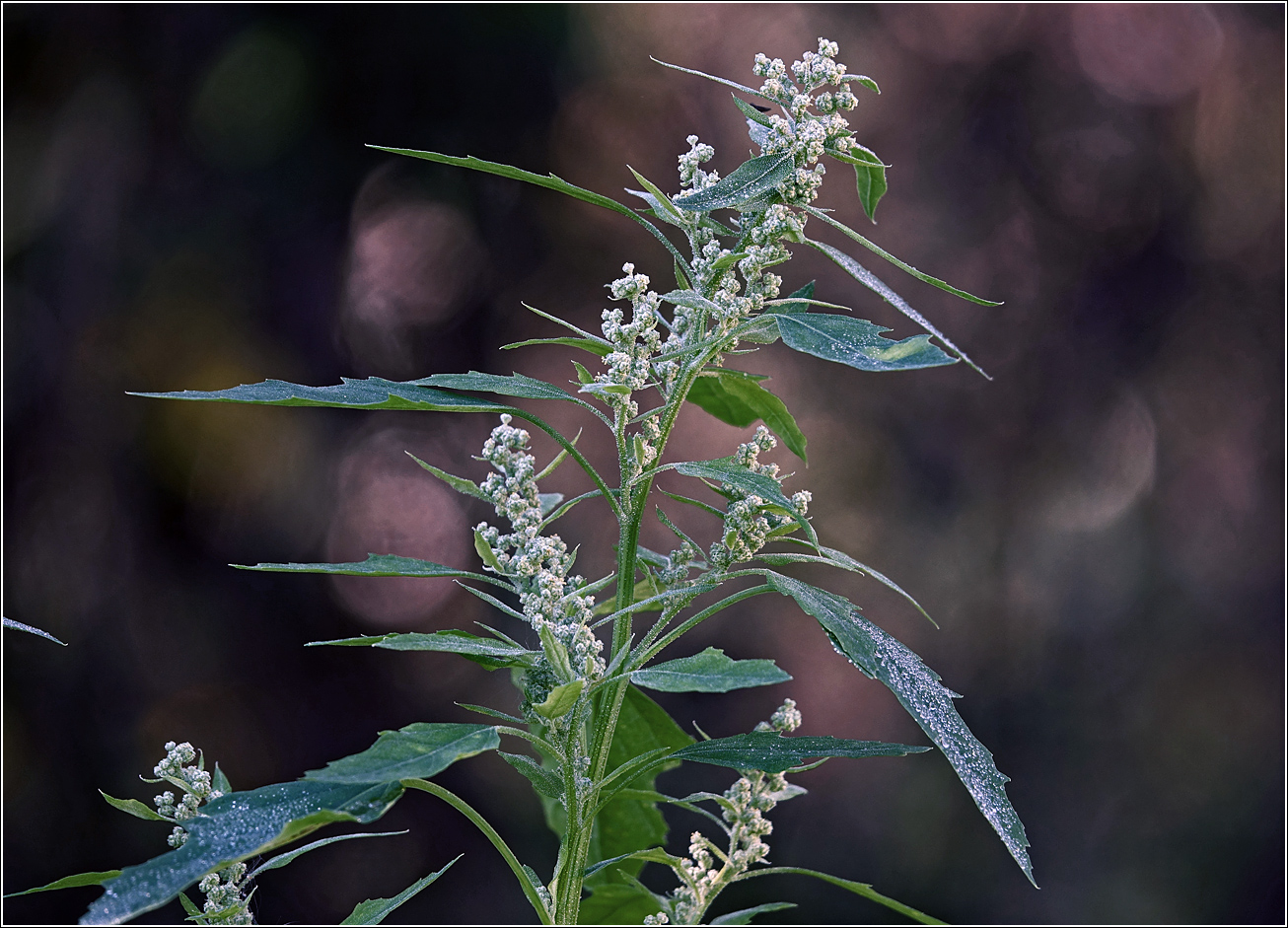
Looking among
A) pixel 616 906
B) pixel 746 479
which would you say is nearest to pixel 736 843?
pixel 616 906

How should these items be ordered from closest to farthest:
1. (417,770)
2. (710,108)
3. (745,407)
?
(417,770)
(745,407)
(710,108)

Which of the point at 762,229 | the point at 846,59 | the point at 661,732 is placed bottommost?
the point at 661,732

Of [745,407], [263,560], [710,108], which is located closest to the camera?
[745,407]

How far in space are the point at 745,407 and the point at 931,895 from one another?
1059 mm

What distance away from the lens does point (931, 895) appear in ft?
4.16

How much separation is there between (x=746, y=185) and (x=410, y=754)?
20 centimetres

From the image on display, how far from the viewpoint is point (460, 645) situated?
303 mm

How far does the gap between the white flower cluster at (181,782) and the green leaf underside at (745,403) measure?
226 mm

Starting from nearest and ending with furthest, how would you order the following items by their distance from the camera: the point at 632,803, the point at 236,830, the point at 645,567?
1. the point at 236,830
2. the point at 645,567
3. the point at 632,803

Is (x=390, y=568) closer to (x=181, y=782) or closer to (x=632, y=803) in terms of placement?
(x=181, y=782)

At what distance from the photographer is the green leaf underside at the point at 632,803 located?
0.46 meters

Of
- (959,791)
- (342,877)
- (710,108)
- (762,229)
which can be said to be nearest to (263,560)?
(342,877)

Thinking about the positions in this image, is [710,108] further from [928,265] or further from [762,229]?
[762,229]

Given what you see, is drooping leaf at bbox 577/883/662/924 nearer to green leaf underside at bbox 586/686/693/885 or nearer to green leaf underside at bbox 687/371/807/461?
green leaf underside at bbox 586/686/693/885
